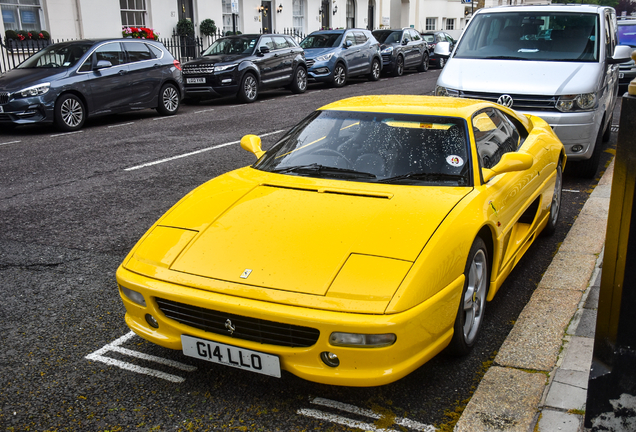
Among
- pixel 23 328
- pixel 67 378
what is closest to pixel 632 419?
pixel 67 378

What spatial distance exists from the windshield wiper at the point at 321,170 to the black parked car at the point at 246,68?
1209 cm

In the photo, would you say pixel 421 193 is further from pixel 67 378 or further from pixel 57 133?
pixel 57 133

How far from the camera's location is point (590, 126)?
688cm

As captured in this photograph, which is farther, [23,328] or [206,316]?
[23,328]

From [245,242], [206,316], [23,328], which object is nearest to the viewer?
[206,316]

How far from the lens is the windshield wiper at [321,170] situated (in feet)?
12.5

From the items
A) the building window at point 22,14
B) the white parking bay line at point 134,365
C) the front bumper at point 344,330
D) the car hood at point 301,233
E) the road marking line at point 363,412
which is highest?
the building window at point 22,14

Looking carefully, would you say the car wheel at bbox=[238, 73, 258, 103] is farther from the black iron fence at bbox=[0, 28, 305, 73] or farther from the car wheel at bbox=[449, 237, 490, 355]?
the car wheel at bbox=[449, 237, 490, 355]

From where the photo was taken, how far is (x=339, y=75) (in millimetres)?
19625

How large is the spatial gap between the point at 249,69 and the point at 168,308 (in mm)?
13653

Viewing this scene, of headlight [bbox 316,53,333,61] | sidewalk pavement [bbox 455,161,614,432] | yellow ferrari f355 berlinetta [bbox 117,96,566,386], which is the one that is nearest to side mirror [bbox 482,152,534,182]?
yellow ferrari f355 berlinetta [bbox 117,96,566,386]

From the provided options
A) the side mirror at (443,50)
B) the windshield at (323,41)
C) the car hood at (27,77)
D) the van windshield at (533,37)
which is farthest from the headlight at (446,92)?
the windshield at (323,41)

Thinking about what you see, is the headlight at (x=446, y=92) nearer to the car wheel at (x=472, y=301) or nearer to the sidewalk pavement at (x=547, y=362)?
the sidewalk pavement at (x=547, y=362)

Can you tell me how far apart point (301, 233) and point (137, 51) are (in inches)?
448
